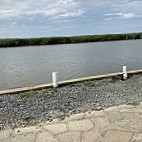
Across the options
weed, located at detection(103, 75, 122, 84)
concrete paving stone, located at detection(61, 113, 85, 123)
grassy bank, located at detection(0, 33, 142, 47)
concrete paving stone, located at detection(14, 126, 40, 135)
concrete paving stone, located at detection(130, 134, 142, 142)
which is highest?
grassy bank, located at detection(0, 33, 142, 47)

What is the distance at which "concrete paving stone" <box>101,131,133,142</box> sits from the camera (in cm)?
287

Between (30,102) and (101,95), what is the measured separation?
7.06 feet

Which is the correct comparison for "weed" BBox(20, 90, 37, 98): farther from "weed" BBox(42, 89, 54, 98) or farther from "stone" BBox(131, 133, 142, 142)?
"stone" BBox(131, 133, 142, 142)

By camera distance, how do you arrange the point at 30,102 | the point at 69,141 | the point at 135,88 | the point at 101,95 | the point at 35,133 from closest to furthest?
the point at 69,141
the point at 35,133
the point at 30,102
the point at 101,95
the point at 135,88

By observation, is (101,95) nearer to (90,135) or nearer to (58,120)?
(58,120)

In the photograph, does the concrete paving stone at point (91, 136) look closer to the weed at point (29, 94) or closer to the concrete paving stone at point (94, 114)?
the concrete paving stone at point (94, 114)

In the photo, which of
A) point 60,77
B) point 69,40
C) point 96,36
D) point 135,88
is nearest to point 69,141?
point 135,88

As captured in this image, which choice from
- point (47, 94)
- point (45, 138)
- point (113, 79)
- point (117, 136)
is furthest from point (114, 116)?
point (113, 79)

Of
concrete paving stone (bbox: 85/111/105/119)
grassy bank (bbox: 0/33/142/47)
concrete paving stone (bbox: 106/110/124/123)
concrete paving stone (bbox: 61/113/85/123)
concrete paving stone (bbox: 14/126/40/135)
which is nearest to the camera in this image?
concrete paving stone (bbox: 14/126/40/135)

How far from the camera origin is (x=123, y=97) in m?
5.00

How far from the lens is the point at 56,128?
336cm

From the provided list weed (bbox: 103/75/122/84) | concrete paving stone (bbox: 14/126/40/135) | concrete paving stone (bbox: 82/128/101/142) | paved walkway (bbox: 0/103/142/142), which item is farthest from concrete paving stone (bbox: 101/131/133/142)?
weed (bbox: 103/75/122/84)

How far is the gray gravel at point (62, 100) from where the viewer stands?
154 inches

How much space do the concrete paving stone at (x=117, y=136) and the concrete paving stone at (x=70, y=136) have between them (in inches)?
17.3
